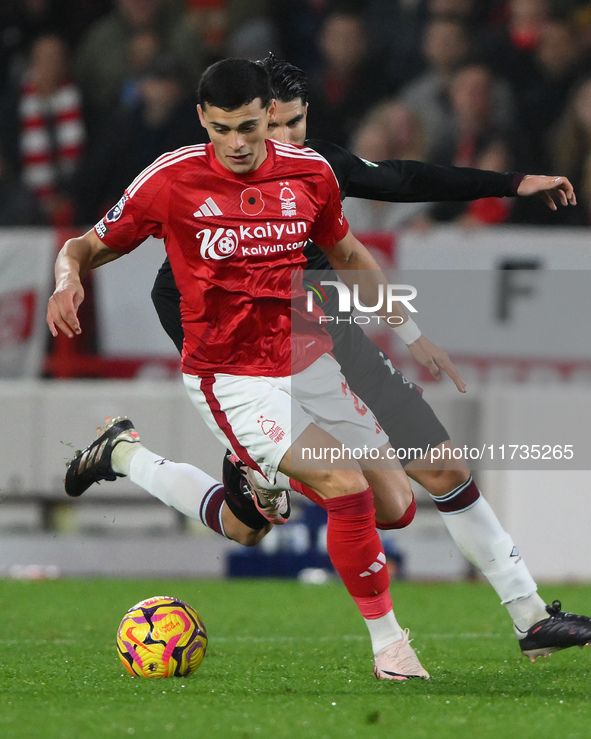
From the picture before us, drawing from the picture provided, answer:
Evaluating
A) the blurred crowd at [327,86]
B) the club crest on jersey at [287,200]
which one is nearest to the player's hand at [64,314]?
the club crest on jersey at [287,200]

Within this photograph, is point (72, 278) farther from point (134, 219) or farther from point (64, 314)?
point (134, 219)

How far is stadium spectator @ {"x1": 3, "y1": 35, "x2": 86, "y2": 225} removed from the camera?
10.3 meters

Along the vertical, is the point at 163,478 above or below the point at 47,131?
below

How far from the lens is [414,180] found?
Result: 4.88 m

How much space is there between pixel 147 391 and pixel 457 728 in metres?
5.59

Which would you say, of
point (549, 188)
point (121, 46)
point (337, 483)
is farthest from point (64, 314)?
point (121, 46)

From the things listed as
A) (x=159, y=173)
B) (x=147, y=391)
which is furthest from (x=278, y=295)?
(x=147, y=391)

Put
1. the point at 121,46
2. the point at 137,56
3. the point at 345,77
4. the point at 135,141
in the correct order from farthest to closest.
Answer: the point at 121,46 → the point at 137,56 → the point at 345,77 → the point at 135,141

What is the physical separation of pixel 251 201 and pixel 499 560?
174 centimetres

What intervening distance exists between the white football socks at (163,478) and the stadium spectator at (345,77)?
5485 mm

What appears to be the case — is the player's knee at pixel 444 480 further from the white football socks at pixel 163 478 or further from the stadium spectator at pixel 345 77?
the stadium spectator at pixel 345 77

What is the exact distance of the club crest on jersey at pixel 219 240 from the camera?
4.15 m

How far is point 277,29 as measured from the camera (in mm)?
11109

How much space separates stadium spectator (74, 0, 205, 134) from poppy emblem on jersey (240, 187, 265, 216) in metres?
6.85
